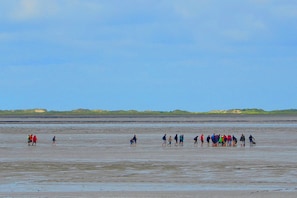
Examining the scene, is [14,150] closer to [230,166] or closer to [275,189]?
[230,166]

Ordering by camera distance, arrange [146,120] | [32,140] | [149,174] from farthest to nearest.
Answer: [146,120] < [32,140] < [149,174]

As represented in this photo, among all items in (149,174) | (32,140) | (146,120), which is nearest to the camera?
(149,174)

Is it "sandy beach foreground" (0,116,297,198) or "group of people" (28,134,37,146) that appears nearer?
"sandy beach foreground" (0,116,297,198)

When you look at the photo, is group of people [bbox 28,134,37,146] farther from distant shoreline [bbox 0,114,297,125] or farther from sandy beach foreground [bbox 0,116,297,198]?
distant shoreline [bbox 0,114,297,125]

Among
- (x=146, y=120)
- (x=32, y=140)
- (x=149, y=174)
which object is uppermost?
(x=146, y=120)

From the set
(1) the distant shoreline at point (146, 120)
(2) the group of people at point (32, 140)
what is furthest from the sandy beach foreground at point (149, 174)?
(1) the distant shoreline at point (146, 120)

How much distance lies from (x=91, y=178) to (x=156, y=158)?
11030mm

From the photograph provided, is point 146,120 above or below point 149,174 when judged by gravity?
above

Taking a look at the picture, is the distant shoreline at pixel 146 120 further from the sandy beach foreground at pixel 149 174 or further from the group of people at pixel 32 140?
the sandy beach foreground at pixel 149 174

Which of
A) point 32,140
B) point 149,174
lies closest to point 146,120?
point 32,140

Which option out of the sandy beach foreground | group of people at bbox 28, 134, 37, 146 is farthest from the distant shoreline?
the sandy beach foreground

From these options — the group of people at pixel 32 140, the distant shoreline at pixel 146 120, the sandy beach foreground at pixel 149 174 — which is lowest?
the sandy beach foreground at pixel 149 174

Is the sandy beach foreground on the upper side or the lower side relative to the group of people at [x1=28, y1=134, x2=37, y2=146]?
lower

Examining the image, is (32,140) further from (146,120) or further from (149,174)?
(146,120)
